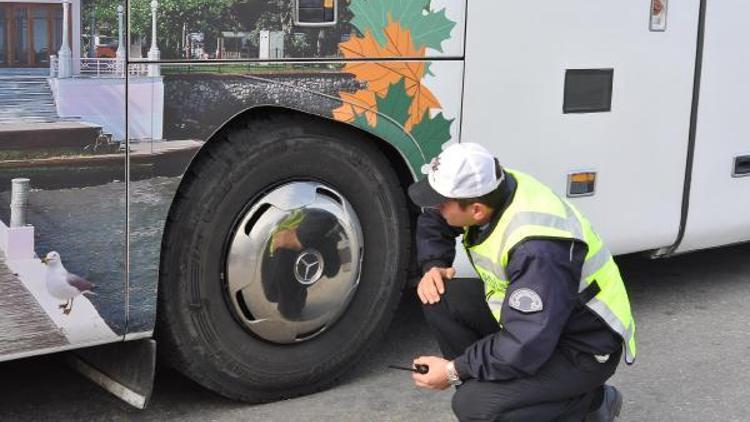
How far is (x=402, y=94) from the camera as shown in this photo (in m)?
3.71

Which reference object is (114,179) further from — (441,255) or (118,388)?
(441,255)

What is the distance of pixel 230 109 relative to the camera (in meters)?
3.38

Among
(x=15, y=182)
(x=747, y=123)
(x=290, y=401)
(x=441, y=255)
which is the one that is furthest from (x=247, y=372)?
(x=747, y=123)

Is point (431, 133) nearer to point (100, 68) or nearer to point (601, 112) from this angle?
point (601, 112)

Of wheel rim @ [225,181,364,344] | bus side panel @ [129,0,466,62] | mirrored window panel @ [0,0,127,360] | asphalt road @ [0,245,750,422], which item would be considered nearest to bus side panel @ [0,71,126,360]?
mirrored window panel @ [0,0,127,360]

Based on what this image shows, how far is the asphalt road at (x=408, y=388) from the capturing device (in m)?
3.78

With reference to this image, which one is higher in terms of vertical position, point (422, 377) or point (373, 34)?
point (373, 34)

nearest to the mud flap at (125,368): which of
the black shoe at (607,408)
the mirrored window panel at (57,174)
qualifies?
the mirrored window panel at (57,174)

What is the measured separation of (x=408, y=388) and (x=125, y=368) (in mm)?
1097

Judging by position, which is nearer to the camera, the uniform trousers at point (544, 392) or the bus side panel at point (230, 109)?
the uniform trousers at point (544, 392)

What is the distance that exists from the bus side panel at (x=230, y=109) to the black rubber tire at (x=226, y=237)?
0.10 metres

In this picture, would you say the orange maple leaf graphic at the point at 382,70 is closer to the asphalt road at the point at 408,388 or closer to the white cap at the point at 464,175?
the white cap at the point at 464,175

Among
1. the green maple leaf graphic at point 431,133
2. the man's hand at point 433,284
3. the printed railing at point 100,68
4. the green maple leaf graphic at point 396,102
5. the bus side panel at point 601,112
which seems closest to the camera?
the printed railing at point 100,68

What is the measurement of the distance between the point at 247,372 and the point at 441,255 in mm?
777
